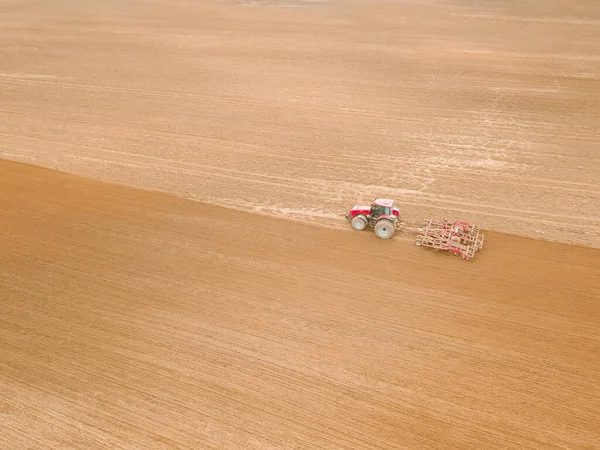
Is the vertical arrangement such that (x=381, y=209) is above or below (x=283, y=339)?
above

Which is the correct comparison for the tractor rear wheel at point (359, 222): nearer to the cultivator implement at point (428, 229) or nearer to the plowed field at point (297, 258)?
the cultivator implement at point (428, 229)

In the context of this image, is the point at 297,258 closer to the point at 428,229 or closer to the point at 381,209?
the point at 381,209

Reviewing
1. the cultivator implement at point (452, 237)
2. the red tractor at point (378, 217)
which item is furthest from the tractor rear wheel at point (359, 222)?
the cultivator implement at point (452, 237)

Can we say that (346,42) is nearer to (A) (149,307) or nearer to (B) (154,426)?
(A) (149,307)

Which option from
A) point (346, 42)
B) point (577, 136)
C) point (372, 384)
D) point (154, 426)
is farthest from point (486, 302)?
point (346, 42)

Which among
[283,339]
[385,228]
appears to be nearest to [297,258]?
[385,228]

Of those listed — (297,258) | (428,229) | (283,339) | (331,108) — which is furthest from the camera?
(331,108)

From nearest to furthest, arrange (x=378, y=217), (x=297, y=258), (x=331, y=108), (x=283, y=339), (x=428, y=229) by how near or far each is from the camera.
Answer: (x=283, y=339) → (x=297, y=258) → (x=428, y=229) → (x=378, y=217) → (x=331, y=108)

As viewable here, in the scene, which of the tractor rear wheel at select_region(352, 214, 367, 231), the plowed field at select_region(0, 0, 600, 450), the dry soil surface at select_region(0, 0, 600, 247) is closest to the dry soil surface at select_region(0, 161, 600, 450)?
the plowed field at select_region(0, 0, 600, 450)
